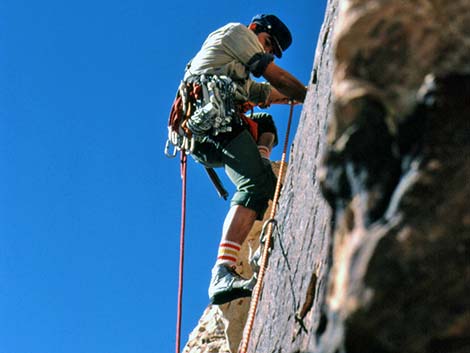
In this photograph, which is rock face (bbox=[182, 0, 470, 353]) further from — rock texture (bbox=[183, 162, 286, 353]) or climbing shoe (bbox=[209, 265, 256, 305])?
rock texture (bbox=[183, 162, 286, 353])

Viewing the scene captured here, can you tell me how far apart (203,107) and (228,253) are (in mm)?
975

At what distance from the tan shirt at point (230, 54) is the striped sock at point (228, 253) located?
1.00 m

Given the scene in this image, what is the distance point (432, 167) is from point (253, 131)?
419 cm

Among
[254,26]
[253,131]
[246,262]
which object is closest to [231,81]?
[253,131]

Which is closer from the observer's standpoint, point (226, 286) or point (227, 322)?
point (226, 286)

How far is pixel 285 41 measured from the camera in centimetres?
596

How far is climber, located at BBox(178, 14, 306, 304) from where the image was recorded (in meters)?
5.05

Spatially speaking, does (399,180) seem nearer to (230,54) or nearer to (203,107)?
(203,107)

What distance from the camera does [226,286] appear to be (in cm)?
475

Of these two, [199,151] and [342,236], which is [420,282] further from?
[199,151]

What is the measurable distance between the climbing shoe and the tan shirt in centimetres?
119

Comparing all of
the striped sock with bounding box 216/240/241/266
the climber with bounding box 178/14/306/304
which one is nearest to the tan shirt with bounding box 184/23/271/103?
the climber with bounding box 178/14/306/304

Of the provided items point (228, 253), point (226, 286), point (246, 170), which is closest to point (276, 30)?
point (246, 170)

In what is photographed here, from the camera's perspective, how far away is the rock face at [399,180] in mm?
1299
